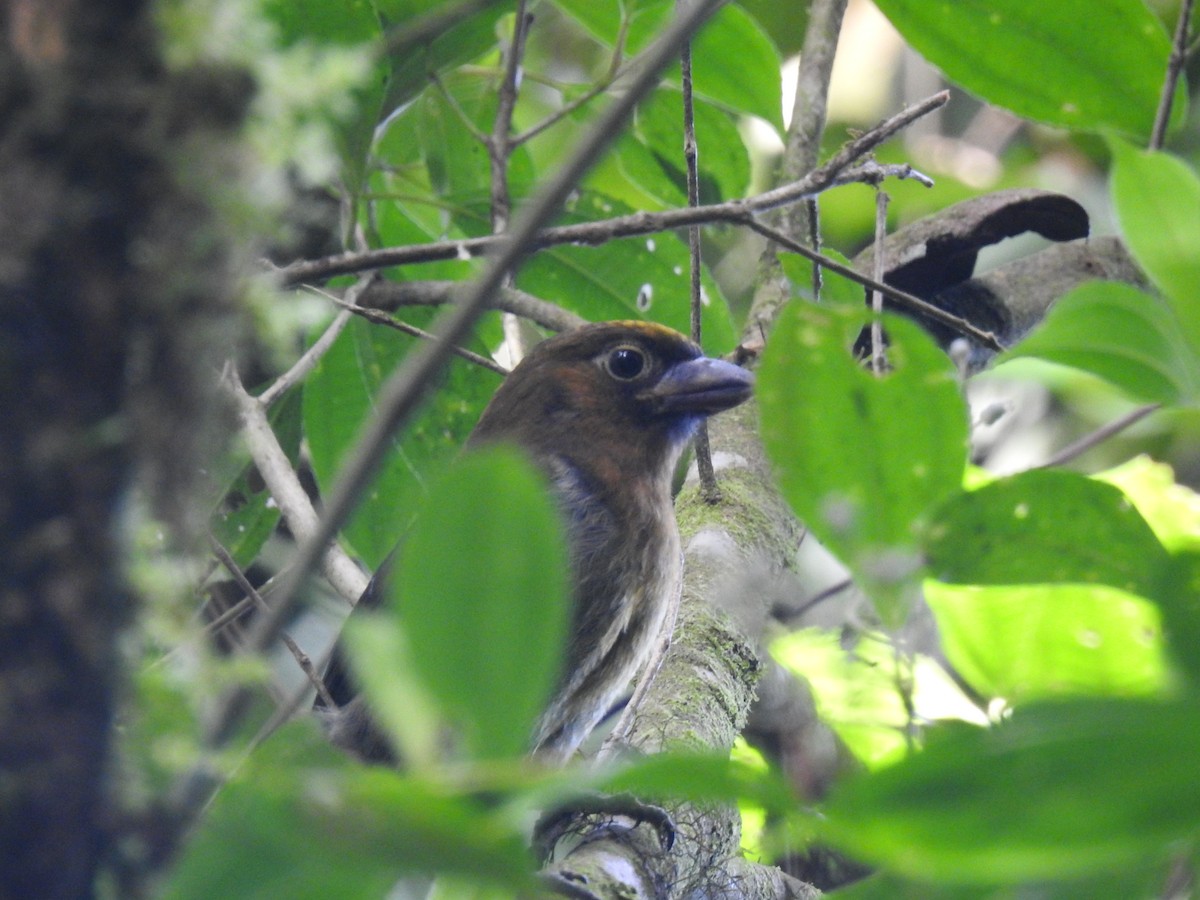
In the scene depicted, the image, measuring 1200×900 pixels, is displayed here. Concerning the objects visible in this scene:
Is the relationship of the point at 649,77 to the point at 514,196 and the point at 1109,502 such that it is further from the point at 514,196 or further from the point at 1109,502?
the point at 514,196

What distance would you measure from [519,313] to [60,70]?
254 cm

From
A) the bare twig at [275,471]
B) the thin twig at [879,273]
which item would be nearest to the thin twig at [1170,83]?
the thin twig at [879,273]

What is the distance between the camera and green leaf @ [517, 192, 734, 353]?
357 cm

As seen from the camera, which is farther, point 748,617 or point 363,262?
point 748,617

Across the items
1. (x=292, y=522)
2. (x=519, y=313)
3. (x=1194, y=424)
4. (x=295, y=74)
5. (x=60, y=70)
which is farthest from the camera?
(x=1194, y=424)

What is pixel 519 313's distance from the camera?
3363 mm

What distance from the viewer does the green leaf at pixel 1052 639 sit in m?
1.70

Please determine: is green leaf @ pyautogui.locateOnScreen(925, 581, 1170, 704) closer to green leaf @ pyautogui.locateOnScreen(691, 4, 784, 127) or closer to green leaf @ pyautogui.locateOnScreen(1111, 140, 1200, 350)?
green leaf @ pyautogui.locateOnScreen(1111, 140, 1200, 350)

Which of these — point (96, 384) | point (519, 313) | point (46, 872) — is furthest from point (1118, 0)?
point (46, 872)

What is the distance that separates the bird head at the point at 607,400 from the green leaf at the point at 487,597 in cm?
240

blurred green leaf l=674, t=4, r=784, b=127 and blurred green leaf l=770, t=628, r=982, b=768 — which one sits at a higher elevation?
blurred green leaf l=674, t=4, r=784, b=127

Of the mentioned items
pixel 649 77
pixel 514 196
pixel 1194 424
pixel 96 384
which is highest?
pixel 649 77

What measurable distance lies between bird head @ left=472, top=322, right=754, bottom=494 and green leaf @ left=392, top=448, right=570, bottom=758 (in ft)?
7.87

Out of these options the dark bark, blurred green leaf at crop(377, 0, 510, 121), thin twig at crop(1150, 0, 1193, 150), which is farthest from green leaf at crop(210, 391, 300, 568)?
the dark bark
